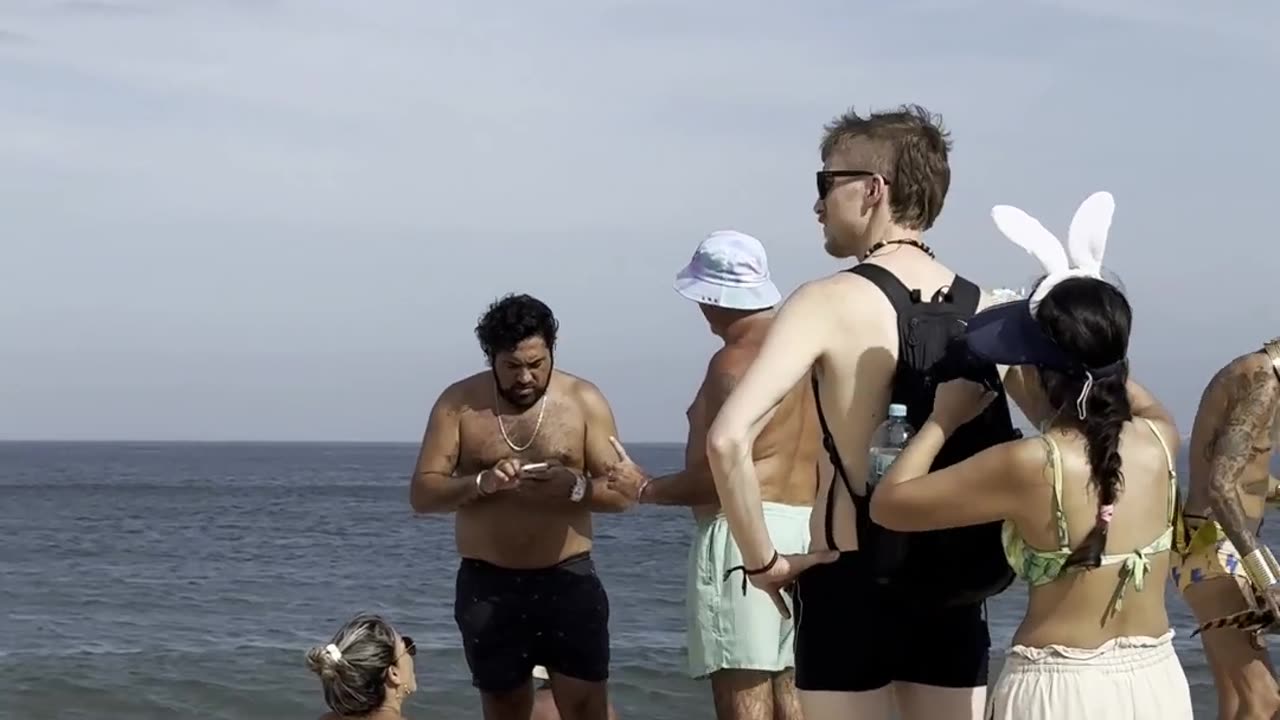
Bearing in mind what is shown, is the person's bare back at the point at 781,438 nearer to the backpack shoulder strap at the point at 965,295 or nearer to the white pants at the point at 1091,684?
the backpack shoulder strap at the point at 965,295

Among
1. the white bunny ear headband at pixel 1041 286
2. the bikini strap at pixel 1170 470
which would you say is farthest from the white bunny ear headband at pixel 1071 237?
the bikini strap at pixel 1170 470

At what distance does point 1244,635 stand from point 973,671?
2288 millimetres

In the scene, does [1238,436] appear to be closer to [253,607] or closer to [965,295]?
[965,295]

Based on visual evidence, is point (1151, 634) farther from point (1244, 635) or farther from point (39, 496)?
point (39, 496)

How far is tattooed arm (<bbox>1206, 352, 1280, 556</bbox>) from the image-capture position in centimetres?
515

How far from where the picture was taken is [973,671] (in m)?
3.63

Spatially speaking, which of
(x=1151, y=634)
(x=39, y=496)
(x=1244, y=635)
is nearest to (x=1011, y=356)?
(x=1151, y=634)

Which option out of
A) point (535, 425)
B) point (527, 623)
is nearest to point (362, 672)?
point (527, 623)

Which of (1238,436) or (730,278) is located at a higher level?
(730,278)

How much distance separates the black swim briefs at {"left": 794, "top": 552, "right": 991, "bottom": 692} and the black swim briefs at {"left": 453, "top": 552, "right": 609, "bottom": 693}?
2478 millimetres

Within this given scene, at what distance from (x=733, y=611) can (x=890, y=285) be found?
2.31m

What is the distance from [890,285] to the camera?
11.4ft

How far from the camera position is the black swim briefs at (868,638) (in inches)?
140

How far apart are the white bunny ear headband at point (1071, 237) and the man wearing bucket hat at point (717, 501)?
76.7 inches
